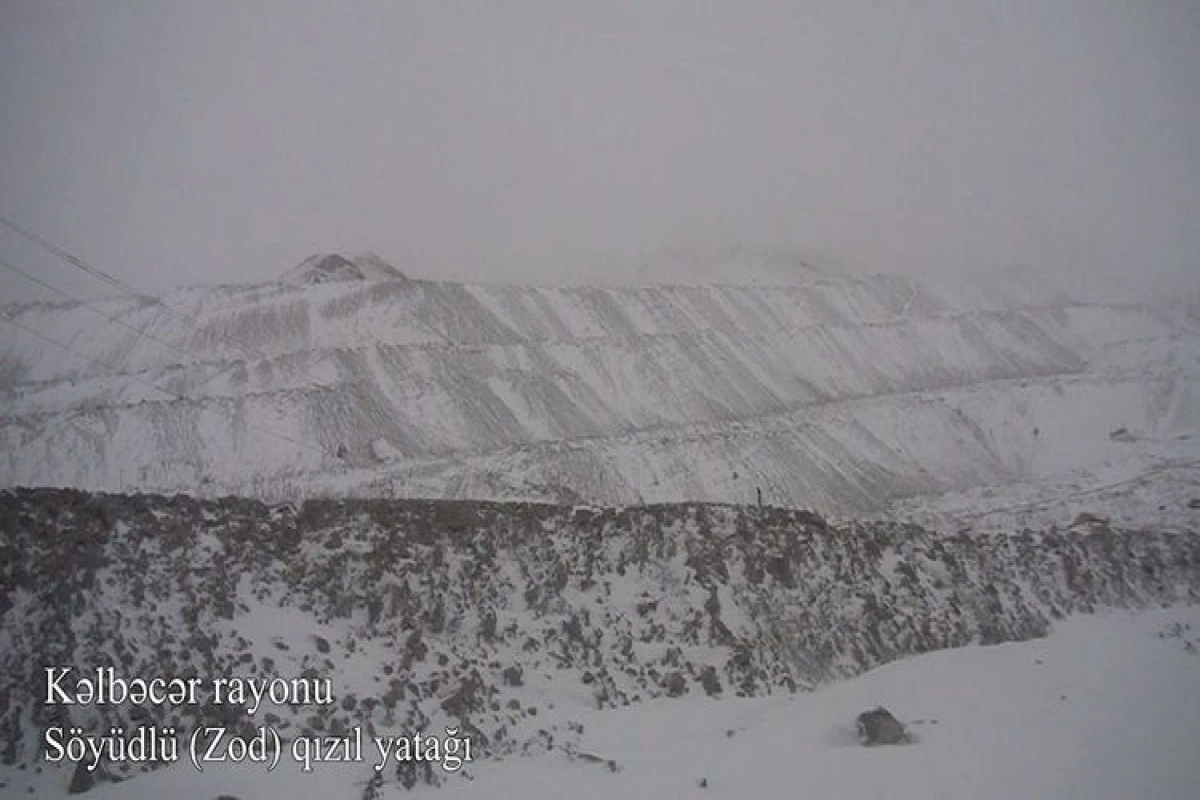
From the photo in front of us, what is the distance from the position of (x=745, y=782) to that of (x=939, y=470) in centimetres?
4419

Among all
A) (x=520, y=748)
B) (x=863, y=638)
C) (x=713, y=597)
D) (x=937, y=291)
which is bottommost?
(x=520, y=748)

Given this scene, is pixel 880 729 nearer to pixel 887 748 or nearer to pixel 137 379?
pixel 887 748

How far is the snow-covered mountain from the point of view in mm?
37812

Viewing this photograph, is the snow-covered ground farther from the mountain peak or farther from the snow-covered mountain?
the mountain peak

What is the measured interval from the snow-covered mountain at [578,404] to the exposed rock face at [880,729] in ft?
78.0

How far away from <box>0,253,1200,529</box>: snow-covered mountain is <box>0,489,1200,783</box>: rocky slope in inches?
734

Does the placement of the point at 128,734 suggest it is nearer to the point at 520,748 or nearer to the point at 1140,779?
the point at 520,748

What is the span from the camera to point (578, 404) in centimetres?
4719

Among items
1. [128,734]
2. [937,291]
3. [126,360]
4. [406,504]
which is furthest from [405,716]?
[937,291]

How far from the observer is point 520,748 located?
373 inches

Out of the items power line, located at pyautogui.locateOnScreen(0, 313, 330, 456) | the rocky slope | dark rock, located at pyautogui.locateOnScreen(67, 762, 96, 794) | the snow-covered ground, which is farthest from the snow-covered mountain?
dark rock, located at pyautogui.locateOnScreen(67, 762, 96, 794)

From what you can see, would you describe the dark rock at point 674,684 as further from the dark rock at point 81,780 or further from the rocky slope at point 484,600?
the dark rock at point 81,780

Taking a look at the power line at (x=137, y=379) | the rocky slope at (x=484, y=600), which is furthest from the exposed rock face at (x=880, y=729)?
the power line at (x=137, y=379)

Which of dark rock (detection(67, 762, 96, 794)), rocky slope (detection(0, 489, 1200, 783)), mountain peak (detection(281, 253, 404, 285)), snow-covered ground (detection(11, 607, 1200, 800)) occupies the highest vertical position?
mountain peak (detection(281, 253, 404, 285))
